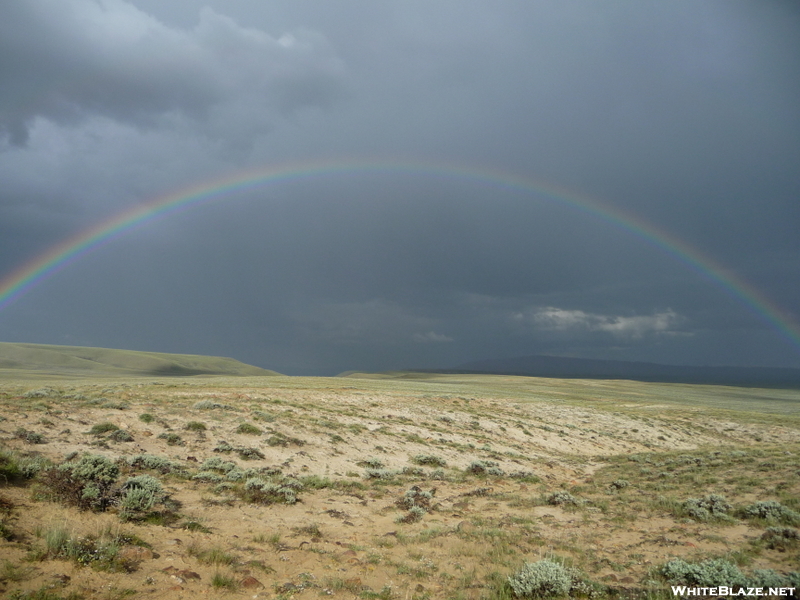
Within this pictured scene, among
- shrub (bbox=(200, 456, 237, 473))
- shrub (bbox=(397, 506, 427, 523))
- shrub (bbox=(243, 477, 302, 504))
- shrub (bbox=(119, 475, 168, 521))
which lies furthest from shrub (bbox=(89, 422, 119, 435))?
shrub (bbox=(397, 506, 427, 523))

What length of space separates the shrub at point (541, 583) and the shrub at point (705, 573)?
2.26 metres

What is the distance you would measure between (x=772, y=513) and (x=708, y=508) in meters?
1.58

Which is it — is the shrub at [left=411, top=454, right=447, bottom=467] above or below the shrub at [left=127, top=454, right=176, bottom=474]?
below

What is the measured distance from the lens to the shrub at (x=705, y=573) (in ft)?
25.0

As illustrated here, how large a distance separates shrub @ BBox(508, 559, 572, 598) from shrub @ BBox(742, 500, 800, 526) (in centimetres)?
822

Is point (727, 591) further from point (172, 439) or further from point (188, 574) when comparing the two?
point (172, 439)

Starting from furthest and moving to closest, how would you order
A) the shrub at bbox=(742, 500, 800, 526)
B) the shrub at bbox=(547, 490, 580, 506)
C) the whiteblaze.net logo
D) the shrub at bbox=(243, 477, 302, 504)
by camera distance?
1. the shrub at bbox=(547, 490, 580, 506)
2. the shrub at bbox=(243, 477, 302, 504)
3. the shrub at bbox=(742, 500, 800, 526)
4. the whiteblaze.net logo

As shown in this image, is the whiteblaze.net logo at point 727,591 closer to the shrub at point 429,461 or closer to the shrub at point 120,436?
the shrub at point 429,461

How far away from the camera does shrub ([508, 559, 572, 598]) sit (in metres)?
7.51

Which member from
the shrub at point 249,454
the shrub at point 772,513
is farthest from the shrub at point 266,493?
the shrub at point 772,513

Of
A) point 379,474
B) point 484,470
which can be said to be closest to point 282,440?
point 379,474

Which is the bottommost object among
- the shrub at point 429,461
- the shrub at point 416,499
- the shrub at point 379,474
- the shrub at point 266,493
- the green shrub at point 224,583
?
the shrub at point 429,461

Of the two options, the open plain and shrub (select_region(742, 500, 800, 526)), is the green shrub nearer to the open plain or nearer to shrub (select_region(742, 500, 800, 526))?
the open plain

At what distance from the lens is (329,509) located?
13008 millimetres
